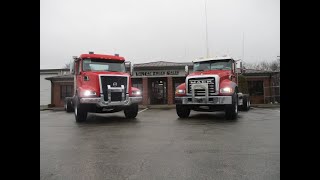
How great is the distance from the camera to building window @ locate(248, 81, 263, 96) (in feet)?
106

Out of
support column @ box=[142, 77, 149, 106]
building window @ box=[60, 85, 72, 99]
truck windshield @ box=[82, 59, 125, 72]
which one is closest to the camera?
truck windshield @ box=[82, 59, 125, 72]

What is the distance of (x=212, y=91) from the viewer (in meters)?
11.5

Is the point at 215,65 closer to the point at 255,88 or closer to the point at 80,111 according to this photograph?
the point at 80,111

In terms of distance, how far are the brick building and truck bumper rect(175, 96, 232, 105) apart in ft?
60.0

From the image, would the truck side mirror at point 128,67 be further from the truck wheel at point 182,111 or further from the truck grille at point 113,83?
the truck wheel at point 182,111

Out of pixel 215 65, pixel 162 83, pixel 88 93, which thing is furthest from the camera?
pixel 162 83

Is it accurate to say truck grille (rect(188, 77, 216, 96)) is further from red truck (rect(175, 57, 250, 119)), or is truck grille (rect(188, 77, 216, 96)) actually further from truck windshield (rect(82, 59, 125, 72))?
truck windshield (rect(82, 59, 125, 72))

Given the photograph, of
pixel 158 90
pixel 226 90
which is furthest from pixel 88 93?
pixel 158 90

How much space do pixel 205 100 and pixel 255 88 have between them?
22773mm

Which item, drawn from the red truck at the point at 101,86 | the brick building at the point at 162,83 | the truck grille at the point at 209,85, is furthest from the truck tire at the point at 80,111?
the brick building at the point at 162,83


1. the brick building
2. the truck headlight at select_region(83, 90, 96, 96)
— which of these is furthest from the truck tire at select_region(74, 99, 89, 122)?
the brick building

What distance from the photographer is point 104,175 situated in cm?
381
